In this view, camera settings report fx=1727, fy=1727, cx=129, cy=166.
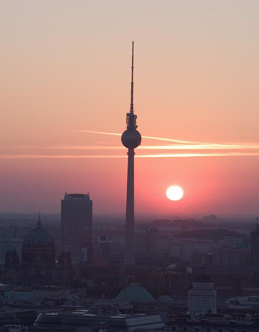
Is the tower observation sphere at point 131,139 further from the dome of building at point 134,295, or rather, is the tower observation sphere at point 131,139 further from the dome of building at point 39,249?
the dome of building at point 134,295

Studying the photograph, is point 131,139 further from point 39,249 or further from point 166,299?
point 166,299

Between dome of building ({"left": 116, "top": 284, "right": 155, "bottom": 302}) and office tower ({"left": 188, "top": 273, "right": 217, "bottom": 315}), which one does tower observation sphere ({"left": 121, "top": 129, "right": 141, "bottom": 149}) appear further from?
office tower ({"left": 188, "top": 273, "right": 217, "bottom": 315})

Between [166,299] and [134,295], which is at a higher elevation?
[166,299]

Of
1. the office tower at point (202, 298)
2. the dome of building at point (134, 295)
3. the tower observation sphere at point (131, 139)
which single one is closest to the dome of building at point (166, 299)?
the dome of building at point (134, 295)

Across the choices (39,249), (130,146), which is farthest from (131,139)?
(39,249)

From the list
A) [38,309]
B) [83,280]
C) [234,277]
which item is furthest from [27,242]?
[38,309]

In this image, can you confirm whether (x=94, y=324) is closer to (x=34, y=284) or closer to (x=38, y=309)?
(x=38, y=309)

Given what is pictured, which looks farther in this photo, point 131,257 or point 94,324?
point 131,257

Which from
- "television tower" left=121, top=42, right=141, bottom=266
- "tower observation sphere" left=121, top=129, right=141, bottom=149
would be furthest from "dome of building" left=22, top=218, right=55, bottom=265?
"tower observation sphere" left=121, top=129, right=141, bottom=149

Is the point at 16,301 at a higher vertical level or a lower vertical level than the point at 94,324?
higher
